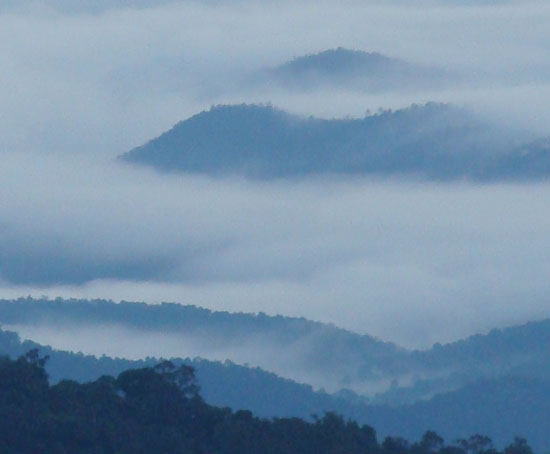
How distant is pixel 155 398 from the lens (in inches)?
1171

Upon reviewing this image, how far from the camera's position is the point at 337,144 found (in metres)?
146

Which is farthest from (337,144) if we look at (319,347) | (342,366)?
(342,366)

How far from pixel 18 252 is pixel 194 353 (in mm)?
73150

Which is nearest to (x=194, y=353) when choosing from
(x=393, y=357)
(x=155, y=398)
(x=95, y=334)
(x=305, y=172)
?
(x=95, y=334)

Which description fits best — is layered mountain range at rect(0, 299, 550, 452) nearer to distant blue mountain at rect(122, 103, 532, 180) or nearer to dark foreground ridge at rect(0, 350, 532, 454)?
dark foreground ridge at rect(0, 350, 532, 454)

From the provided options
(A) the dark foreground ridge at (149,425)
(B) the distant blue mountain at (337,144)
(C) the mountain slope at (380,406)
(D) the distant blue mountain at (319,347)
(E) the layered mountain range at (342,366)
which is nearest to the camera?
(A) the dark foreground ridge at (149,425)

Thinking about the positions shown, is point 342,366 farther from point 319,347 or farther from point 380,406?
point 380,406

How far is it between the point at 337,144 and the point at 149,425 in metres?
118

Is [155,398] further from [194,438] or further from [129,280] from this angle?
[129,280]

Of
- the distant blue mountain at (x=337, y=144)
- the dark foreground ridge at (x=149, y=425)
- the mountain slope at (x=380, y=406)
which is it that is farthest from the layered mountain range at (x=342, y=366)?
the distant blue mountain at (x=337, y=144)

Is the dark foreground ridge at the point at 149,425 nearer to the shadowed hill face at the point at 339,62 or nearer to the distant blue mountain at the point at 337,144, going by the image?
the distant blue mountain at the point at 337,144

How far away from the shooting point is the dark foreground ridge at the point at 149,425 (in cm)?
2750

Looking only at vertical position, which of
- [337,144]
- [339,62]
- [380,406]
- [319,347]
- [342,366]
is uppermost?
[339,62]

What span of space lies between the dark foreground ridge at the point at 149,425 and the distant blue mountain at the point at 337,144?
346 ft
